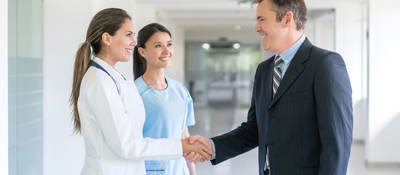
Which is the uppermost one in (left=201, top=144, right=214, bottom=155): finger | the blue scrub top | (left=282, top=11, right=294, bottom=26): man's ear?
(left=282, top=11, right=294, bottom=26): man's ear

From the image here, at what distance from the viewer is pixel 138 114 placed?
7.01 feet

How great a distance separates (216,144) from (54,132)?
2662 mm

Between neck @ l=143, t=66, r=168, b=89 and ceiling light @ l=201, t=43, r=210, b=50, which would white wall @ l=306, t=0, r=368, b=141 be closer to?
neck @ l=143, t=66, r=168, b=89

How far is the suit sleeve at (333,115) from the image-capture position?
1.87 metres

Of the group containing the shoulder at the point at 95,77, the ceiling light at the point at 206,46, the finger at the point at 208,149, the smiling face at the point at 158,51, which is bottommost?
the finger at the point at 208,149

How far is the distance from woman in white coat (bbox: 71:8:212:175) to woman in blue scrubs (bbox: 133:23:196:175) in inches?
17.7

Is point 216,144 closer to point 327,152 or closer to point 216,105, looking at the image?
point 327,152

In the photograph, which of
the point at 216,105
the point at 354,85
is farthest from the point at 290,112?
the point at 216,105

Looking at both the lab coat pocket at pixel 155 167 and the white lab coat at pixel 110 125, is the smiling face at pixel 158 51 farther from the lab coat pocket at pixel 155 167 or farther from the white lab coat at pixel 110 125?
the white lab coat at pixel 110 125

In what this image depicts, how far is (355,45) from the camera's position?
962cm
